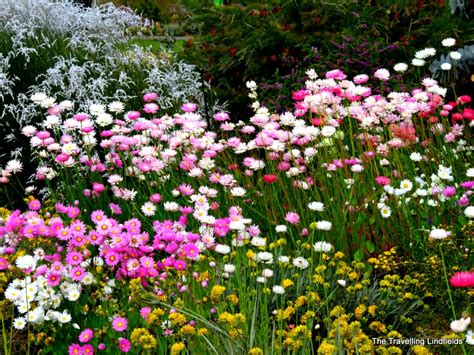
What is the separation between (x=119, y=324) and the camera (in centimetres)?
272

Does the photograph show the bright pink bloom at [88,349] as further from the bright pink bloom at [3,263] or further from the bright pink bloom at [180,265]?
the bright pink bloom at [3,263]

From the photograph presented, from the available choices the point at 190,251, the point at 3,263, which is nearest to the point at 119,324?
the point at 190,251

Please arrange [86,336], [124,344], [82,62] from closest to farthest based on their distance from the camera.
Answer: [124,344], [86,336], [82,62]

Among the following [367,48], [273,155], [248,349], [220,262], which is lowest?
[248,349]

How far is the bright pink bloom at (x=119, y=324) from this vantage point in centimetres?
270

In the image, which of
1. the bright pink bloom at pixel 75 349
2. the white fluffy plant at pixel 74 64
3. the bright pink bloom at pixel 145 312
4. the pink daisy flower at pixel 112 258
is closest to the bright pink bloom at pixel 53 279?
the pink daisy flower at pixel 112 258

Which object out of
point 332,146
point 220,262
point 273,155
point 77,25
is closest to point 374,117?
point 332,146

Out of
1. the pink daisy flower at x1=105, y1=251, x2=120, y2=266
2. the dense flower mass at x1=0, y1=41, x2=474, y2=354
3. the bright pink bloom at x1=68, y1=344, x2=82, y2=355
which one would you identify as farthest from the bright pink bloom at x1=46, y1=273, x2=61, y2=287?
the bright pink bloom at x1=68, y1=344, x2=82, y2=355

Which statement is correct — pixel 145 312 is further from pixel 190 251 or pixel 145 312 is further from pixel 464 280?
pixel 464 280

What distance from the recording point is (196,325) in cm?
274

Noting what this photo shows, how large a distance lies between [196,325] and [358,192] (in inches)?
66.4

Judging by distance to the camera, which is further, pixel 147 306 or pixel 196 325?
pixel 147 306

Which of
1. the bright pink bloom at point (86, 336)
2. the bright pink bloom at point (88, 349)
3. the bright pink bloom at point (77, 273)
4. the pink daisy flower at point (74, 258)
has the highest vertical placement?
the pink daisy flower at point (74, 258)

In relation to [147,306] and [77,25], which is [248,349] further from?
[77,25]
